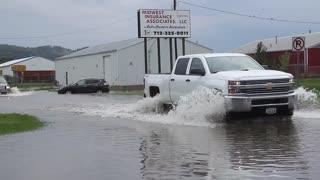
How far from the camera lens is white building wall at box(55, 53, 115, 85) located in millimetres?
67500

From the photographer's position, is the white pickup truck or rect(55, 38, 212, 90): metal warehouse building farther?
rect(55, 38, 212, 90): metal warehouse building

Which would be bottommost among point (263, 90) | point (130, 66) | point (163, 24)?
point (263, 90)

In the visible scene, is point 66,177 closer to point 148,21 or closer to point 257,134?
point 257,134

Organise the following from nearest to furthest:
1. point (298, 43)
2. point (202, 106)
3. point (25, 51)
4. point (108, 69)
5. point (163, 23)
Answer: point (202, 106)
point (298, 43)
point (163, 23)
point (108, 69)
point (25, 51)

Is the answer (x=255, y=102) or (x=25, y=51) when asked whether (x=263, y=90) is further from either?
(x=25, y=51)

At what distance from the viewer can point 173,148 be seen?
35.1 ft

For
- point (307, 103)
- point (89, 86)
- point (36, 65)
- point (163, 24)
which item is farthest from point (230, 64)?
point (36, 65)

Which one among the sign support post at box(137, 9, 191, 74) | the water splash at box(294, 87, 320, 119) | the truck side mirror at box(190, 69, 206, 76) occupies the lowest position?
the water splash at box(294, 87, 320, 119)

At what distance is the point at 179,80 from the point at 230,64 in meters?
1.68

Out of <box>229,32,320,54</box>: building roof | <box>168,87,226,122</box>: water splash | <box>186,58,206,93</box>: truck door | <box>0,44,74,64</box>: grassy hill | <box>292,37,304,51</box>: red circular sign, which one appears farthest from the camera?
<box>0,44,74,64</box>: grassy hill

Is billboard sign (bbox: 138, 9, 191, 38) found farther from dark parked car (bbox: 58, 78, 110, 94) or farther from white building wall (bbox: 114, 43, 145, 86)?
white building wall (bbox: 114, 43, 145, 86)

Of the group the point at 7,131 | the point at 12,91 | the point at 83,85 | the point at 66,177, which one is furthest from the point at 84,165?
the point at 12,91

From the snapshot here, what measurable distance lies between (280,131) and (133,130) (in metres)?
3.54

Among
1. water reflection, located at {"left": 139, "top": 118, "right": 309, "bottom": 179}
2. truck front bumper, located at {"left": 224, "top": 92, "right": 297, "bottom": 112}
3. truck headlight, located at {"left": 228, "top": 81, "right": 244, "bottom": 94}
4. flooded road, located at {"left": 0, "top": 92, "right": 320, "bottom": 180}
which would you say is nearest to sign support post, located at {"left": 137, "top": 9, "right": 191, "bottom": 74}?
flooded road, located at {"left": 0, "top": 92, "right": 320, "bottom": 180}
